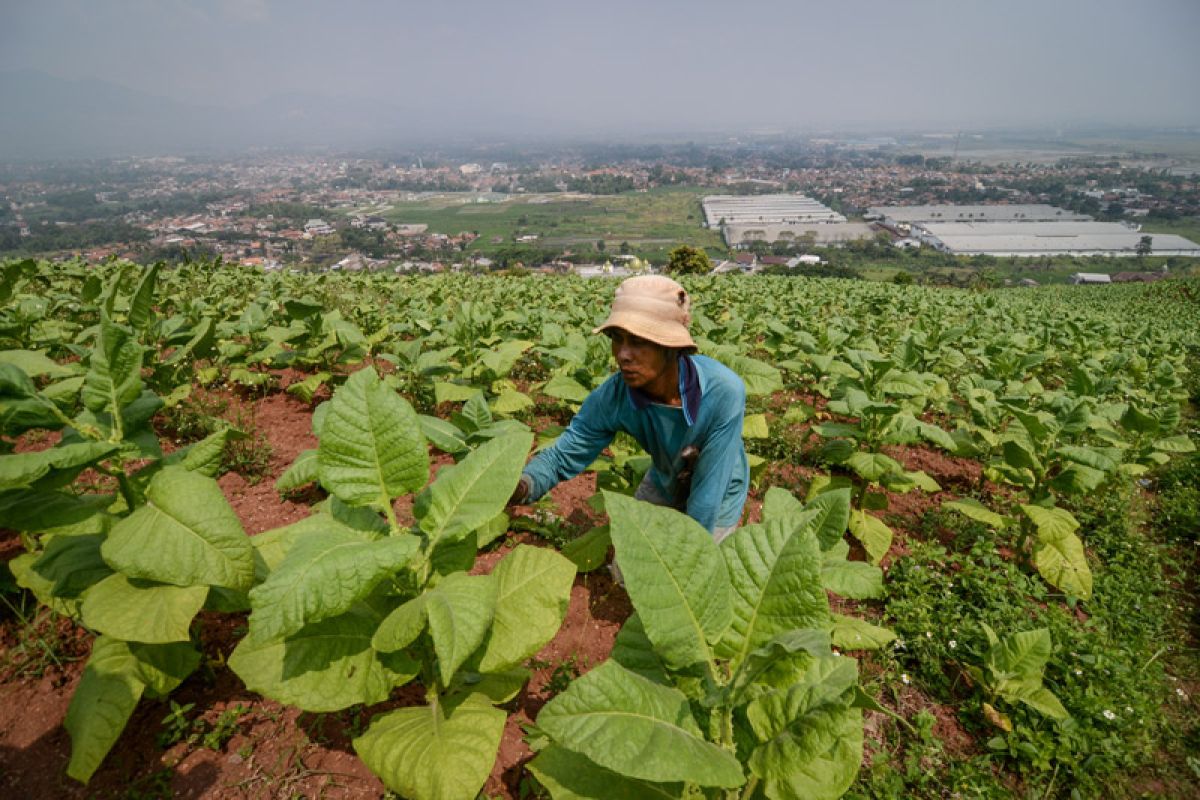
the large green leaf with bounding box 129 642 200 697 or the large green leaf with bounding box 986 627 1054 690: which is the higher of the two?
the large green leaf with bounding box 129 642 200 697

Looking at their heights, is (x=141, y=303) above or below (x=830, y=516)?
above

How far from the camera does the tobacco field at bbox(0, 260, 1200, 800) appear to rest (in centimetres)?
138

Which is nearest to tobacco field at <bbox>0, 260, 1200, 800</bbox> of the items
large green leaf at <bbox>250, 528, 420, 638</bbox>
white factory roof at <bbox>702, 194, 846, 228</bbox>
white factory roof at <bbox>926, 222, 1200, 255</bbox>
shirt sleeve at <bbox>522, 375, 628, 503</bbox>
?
large green leaf at <bbox>250, 528, 420, 638</bbox>

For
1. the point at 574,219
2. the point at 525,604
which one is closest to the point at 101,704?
the point at 525,604

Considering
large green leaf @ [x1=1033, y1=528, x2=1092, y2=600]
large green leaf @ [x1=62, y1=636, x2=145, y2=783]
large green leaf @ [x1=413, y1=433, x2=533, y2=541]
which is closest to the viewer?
large green leaf @ [x1=413, y1=433, x2=533, y2=541]

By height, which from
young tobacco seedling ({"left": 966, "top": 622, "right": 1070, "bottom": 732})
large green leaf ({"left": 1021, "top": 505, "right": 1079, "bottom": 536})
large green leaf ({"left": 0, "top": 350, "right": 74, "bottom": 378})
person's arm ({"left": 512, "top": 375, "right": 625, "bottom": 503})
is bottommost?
young tobacco seedling ({"left": 966, "top": 622, "right": 1070, "bottom": 732})

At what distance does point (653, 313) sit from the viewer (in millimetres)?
2463

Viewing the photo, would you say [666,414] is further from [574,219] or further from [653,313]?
[574,219]

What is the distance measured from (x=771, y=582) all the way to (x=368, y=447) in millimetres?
1231

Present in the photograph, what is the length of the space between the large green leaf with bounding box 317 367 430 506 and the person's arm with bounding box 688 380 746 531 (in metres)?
1.56

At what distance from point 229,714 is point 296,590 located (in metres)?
1.54

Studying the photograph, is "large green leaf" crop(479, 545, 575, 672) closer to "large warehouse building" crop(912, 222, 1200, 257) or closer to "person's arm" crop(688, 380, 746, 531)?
"person's arm" crop(688, 380, 746, 531)

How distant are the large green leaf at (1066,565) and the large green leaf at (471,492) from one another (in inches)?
151

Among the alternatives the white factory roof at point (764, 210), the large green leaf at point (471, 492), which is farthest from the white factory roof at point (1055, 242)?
the large green leaf at point (471, 492)
